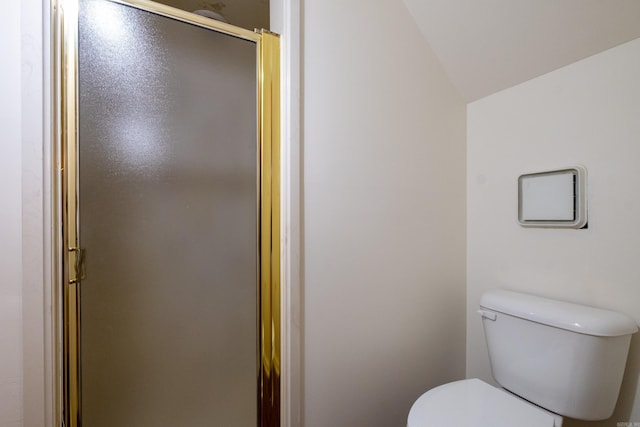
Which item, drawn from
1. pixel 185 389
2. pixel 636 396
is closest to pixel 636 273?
pixel 636 396

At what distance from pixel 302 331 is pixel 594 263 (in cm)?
107

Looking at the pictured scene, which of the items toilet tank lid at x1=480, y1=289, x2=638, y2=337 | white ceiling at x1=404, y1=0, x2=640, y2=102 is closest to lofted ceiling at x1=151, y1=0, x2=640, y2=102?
white ceiling at x1=404, y1=0, x2=640, y2=102

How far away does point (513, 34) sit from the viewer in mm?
1155

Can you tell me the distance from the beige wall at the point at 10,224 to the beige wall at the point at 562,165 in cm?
166

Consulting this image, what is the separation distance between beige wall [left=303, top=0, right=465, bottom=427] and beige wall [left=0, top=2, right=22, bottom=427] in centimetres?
76

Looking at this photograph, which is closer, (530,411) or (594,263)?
(530,411)

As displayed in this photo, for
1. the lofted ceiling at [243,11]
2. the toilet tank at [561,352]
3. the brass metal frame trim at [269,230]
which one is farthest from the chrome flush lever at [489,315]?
the lofted ceiling at [243,11]

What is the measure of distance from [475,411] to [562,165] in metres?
0.94

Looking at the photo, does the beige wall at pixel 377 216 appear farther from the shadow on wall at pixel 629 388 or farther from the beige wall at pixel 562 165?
the shadow on wall at pixel 629 388

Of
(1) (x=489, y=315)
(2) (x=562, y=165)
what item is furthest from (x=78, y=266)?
(2) (x=562, y=165)

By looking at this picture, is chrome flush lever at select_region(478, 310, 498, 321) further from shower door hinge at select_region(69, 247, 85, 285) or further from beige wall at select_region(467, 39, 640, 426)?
shower door hinge at select_region(69, 247, 85, 285)

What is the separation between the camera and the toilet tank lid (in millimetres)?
910

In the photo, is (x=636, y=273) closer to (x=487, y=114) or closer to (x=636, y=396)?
(x=636, y=396)

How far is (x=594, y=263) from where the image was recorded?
3.44ft
